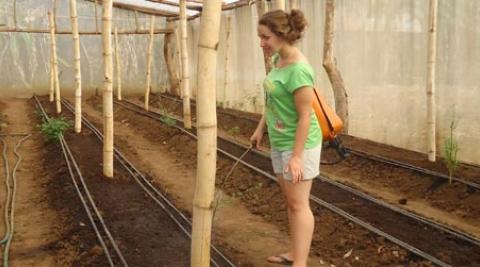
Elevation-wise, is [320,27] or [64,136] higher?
[320,27]

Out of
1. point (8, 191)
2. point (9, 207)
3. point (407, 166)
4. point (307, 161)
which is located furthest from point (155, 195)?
point (307, 161)

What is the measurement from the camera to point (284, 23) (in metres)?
2.88

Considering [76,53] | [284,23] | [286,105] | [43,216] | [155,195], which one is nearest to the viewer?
[284,23]

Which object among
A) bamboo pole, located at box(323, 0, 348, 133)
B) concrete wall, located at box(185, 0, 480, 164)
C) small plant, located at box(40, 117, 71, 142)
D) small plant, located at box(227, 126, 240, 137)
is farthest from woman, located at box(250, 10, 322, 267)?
small plant, located at box(227, 126, 240, 137)

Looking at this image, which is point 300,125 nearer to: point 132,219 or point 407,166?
point 132,219

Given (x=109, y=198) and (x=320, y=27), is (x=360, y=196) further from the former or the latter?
(x=320, y=27)

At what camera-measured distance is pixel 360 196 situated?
568cm

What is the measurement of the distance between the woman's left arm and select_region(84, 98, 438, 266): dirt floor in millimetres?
1390

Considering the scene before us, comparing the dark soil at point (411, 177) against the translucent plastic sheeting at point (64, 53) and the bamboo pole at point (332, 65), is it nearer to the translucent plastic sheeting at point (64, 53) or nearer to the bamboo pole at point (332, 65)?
the bamboo pole at point (332, 65)

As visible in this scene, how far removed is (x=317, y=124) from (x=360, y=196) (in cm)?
280

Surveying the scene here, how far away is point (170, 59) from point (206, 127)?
57.8 feet

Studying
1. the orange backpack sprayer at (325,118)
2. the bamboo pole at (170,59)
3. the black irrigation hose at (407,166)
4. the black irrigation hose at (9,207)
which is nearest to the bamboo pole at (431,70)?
the black irrigation hose at (407,166)

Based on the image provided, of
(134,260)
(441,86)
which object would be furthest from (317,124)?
(441,86)

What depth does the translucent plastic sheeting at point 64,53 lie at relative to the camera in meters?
18.7
